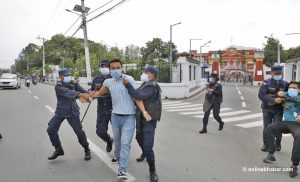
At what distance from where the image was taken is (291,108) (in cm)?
564

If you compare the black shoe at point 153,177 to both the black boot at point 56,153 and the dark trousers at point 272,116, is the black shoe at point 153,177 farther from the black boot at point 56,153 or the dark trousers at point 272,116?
the dark trousers at point 272,116

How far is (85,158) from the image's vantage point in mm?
6160

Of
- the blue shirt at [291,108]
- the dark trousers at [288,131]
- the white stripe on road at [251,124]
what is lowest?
the white stripe on road at [251,124]

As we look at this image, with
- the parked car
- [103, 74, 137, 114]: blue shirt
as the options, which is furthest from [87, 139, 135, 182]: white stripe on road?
the parked car

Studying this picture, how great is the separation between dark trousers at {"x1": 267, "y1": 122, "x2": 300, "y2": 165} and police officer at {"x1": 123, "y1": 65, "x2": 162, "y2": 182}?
2224 millimetres

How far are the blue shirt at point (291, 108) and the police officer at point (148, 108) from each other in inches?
88.8

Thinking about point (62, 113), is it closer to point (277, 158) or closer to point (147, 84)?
point (147, 84)

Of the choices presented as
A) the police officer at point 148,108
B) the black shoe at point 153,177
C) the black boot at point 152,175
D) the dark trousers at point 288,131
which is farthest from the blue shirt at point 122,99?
the dark trousers at point 288,131

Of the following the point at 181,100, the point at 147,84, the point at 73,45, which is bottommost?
the point at 181,100

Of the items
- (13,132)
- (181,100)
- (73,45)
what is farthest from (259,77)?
(73,45)

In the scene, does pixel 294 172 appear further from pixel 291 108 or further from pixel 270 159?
pixel 291 108

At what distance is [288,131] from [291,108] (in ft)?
1.31

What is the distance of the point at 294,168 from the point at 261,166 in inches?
25.7

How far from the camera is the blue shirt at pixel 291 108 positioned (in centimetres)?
554
